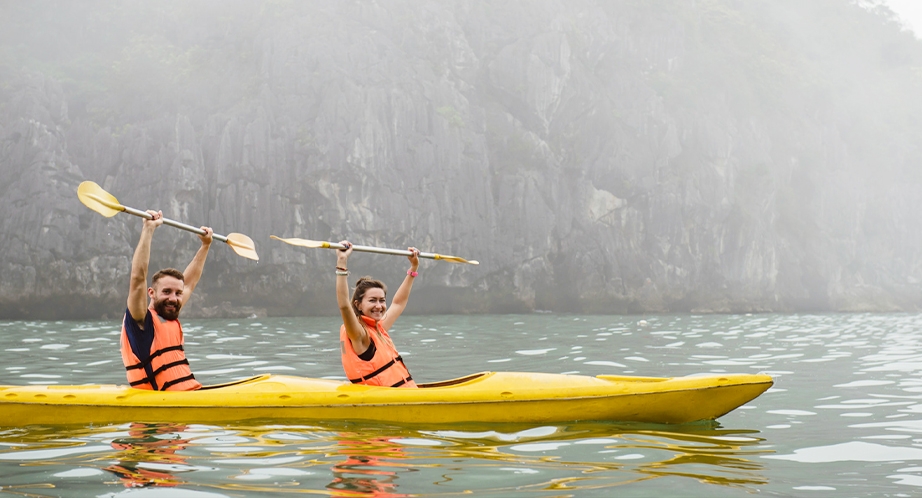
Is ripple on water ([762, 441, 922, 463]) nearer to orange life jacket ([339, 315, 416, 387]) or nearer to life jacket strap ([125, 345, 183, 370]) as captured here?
orange life jacket ([339, 315, 416, 387])

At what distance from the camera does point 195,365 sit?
10.4 m

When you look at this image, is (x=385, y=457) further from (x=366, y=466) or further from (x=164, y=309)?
(x=164, y=309)

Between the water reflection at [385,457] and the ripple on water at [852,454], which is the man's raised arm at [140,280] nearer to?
the water reflection at [385,457]

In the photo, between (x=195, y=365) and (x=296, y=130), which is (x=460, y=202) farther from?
(x=195, y=365)

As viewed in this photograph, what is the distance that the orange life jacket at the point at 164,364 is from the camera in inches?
234

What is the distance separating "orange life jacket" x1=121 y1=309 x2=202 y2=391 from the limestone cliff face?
73.1ft

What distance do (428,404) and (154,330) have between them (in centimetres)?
211

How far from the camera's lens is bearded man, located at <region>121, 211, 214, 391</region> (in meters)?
5.55

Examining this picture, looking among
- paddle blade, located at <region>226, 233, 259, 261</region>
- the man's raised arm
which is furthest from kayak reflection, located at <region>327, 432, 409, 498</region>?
paddle blade, located at <region>226, 233, 259, 261</region>

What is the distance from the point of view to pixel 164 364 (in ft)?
20.0

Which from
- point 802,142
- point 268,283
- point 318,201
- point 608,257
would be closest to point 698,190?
point 608,257

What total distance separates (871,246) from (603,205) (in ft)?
55.0

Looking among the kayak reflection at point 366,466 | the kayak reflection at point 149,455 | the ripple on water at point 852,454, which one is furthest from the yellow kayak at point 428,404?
the ripple on water at point 852,454

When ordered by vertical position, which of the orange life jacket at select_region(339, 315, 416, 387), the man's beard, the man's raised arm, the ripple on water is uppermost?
the man's raised arm
